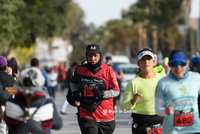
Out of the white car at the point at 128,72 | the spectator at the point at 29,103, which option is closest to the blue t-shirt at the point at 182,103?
the spectator at the point at 29,103

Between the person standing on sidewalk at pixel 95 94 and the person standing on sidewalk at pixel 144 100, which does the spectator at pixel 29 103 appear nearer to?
the person standing on sidewalk at pixel 144 100

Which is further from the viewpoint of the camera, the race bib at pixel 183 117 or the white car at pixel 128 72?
the white car at pixel 128 72

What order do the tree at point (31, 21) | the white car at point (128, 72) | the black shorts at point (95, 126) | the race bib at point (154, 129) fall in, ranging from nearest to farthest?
the race bib at point (154, 129) < the black shorts at point (95, 126) < the tree at point (31, 21) < the white car at point (128, 72)

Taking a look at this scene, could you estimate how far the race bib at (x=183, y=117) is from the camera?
4684mm

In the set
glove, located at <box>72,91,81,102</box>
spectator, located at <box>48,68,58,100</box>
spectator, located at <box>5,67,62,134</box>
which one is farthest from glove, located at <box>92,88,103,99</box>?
spectator, located at <box>48,68,58,100</box>

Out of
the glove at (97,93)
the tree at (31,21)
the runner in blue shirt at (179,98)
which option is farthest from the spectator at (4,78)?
the tree at (31,21)

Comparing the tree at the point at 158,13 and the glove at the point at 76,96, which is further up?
the tree at the point at 158,13

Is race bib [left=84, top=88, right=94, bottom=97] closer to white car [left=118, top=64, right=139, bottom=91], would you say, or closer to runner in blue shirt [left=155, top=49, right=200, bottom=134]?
runner in blue shirt [left=155, top=49, right=200, bottom=134]

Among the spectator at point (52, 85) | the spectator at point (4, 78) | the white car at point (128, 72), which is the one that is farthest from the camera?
the white car at point (128, 72)

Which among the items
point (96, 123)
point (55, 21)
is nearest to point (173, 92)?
point (96, 123)

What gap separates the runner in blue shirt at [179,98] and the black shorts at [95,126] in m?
1.95

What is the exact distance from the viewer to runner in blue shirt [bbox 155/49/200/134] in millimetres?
4699

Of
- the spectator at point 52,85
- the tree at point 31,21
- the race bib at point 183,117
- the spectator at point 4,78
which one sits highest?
the tree at point 31,21

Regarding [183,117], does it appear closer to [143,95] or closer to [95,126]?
[143,95]
